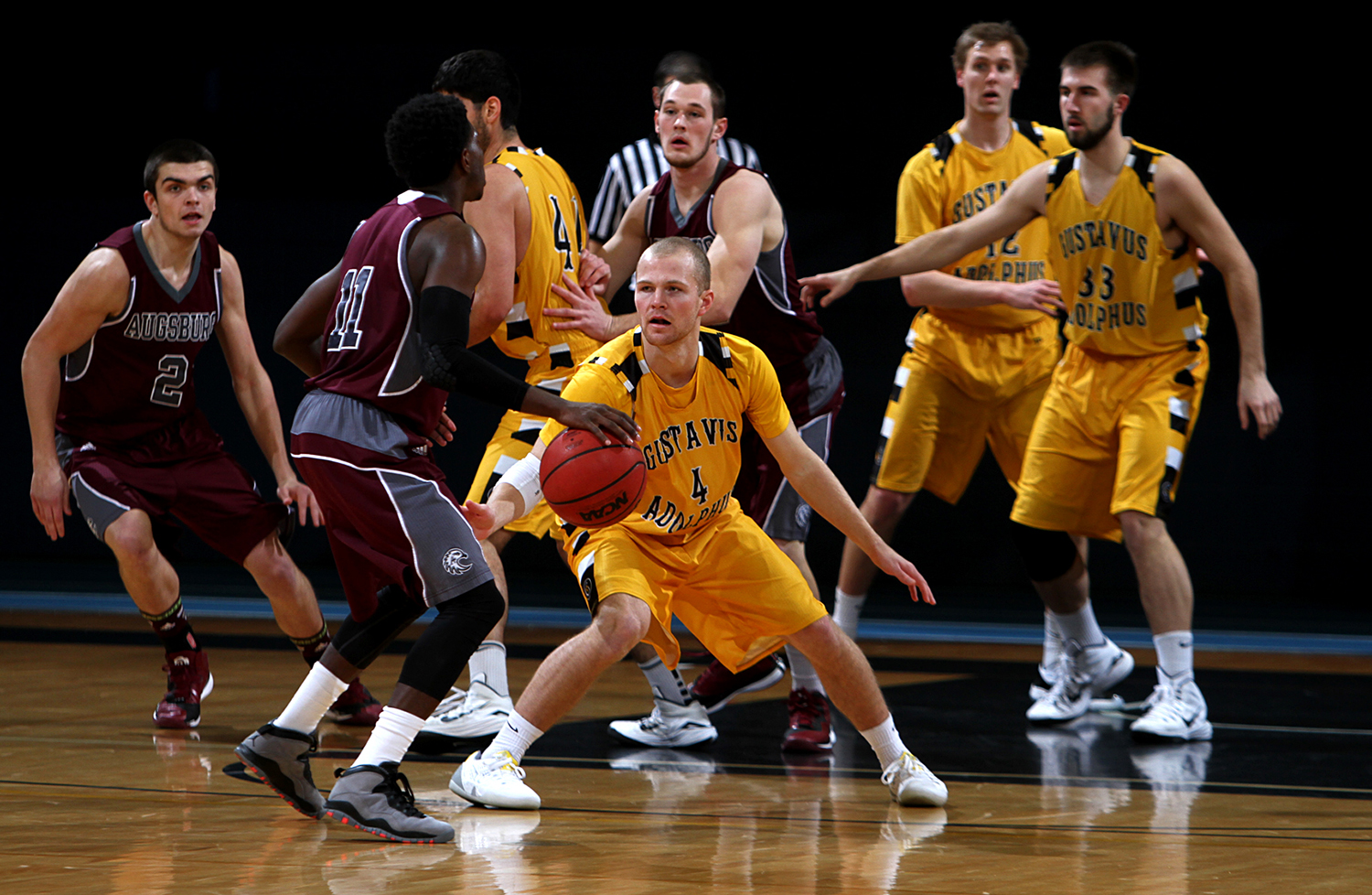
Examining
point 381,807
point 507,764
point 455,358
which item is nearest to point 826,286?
point 455,358

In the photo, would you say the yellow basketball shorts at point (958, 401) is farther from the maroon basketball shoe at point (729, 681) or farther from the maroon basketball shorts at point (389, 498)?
the maroon basketball shorts at point (389, 498)

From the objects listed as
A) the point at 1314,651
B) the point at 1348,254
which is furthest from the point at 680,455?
the point at 1348,254

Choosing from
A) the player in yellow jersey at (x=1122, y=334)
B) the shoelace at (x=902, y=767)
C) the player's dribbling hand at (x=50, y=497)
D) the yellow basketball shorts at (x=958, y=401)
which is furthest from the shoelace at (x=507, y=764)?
the yellow basketball shorts at (x=958, y=401)

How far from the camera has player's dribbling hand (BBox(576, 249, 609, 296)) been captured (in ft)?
15.7

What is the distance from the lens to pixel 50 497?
4.68 metres

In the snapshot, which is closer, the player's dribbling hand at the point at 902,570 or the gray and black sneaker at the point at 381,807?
the gray and black sneaker at the point at 381,807

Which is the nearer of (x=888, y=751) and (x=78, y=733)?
(x=888, y=751)

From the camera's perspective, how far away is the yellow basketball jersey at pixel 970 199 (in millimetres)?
5805

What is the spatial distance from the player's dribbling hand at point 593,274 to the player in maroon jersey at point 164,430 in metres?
1.06

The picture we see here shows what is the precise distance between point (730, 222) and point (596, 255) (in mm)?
524

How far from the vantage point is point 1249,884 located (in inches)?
117

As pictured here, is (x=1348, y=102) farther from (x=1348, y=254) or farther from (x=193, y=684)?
(x=193, y=684)

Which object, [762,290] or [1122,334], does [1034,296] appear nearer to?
[1122,334]

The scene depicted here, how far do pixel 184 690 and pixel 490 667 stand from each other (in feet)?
3.28
